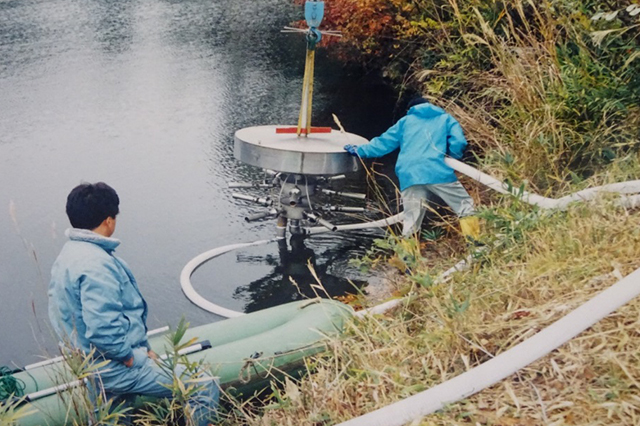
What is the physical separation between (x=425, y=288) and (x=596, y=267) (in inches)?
36.2

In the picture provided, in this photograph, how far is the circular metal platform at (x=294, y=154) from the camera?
6148 millimetres

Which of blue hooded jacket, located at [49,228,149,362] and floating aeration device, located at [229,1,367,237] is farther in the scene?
floating aeration device, located at [229,1,367,237]

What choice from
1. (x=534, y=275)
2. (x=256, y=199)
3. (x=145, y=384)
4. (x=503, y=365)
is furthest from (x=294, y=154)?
(x=503, y=365)

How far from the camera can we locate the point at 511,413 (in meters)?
2.82

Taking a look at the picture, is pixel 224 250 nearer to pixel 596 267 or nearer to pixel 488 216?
pixel 488 216

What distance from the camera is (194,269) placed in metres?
7.09

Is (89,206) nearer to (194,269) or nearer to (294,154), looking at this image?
(294,154)

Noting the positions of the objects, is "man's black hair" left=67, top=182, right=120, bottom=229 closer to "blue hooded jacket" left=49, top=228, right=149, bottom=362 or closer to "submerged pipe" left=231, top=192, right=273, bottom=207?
"blue hooded jacket" left=49, top=228, right=149, bottom=362

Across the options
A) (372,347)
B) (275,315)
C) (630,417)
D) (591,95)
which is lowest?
(275,315)

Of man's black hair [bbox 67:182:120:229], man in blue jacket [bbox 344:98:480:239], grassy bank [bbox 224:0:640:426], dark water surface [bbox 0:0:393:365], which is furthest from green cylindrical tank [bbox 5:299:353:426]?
man in blue jacket [bbox 344:98:480:239]

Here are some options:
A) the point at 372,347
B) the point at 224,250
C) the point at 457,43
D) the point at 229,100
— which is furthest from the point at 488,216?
the point at 229,100

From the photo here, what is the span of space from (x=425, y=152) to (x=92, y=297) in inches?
141

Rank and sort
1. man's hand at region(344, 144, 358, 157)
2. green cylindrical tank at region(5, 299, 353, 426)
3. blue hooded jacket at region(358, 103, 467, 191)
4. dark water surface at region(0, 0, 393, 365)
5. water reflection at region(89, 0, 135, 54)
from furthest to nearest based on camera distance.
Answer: water reflection at region(89, 0, 135, 54), dark water surface at region(0, 0, 393, 365), man's hand at region(344, 144, 358, 157), blue hooded jacket at region(358, 103, 467, 191), green cylindrical tank at region(5, 299, 353, 426)

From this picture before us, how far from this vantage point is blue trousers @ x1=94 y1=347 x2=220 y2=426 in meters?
3.50
